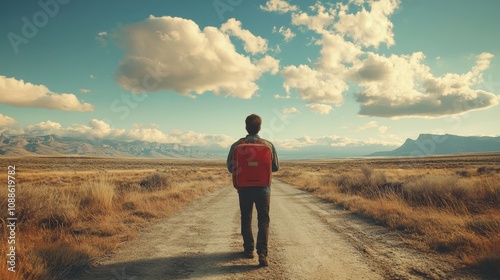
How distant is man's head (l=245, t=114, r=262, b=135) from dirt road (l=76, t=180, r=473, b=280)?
7.81ft

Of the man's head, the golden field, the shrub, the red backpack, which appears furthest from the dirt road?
the shrub

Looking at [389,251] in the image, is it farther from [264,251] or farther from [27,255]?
[27,255]

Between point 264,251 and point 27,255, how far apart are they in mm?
3855

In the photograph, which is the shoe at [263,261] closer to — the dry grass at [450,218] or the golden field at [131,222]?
the golden field at [131,222]

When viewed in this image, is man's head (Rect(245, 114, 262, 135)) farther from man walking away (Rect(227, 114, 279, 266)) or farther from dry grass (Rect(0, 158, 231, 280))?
dry grass (Rect(0, 158, 231, 280))

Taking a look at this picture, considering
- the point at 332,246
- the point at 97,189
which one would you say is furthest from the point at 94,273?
the point at 97,189

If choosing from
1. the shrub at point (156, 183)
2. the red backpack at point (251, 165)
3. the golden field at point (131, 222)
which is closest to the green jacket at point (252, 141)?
the red backpack at point (251, 165)

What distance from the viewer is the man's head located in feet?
17.7

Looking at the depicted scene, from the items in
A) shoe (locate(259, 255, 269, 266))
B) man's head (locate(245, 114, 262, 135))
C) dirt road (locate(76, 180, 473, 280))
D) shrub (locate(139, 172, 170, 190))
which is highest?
man's head (locate(245, 114, 262, 135))

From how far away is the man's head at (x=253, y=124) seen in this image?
5.40 metres

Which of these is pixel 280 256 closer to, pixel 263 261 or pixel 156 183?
pixel 263 261

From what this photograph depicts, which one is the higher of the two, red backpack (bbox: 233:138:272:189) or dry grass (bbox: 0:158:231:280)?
red backpack (bbox: 233:138:272:189)

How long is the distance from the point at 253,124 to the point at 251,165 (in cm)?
84

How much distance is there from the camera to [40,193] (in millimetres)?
8453
